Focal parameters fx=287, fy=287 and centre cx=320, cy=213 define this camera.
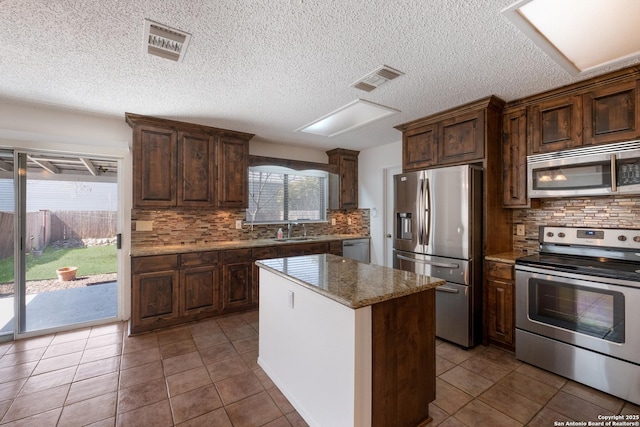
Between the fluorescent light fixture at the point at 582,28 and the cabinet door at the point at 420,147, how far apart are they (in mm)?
1309

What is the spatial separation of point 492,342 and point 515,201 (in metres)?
1.43

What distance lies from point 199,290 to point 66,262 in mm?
1579

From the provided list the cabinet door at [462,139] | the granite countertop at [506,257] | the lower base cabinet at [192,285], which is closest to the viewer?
the granite countertop at [506,257]

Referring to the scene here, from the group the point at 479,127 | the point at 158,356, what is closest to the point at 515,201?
the point at 479,127

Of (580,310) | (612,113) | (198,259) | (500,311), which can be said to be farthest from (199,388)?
(612,113)

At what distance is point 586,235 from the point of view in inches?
101

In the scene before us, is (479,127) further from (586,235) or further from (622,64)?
(586,235)

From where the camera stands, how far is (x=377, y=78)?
94.2 inches

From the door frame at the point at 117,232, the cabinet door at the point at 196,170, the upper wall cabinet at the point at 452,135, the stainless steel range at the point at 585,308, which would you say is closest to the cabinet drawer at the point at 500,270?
the stainless steel range at the point at 585,308

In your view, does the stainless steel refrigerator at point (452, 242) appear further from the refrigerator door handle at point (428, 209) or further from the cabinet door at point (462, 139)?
the cabinet door at point (462, 139)

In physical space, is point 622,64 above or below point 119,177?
above

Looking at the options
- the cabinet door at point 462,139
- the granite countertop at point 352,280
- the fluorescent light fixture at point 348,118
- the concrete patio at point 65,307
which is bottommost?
the concrete patio at point 65,307

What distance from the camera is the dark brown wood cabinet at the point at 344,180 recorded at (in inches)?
199

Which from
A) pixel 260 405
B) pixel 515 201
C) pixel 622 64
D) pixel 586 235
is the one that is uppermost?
pixel 622 64
